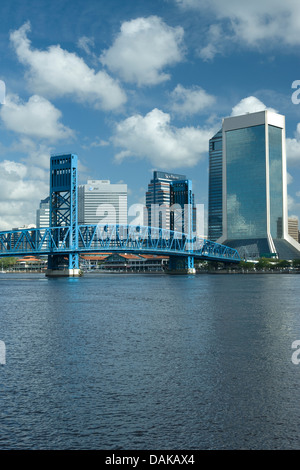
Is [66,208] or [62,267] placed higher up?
[66,208]

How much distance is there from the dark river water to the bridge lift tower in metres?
112

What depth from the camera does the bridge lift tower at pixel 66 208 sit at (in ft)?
488

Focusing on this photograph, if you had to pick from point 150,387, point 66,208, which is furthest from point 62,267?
point 150,387

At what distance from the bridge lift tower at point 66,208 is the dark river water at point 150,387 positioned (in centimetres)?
11152

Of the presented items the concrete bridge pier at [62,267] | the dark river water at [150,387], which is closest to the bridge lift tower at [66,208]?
the concrete bridge pier at [62,267]

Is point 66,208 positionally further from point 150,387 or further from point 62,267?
point 150,387

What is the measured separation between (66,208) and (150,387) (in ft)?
448

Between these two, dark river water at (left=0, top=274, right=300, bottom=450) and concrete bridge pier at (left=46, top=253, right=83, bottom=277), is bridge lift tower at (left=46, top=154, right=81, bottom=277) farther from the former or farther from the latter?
dark river water at (left=0, top=274, right=300, bottom=450)

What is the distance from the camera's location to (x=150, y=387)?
65.1 feet

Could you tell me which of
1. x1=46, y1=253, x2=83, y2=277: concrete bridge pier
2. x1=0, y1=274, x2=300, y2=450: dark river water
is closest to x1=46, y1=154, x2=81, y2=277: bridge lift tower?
x1=46, y1=253, x2=83, y2=277: concrete bridge pier

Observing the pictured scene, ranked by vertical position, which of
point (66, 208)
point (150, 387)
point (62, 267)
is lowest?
point (150, 387)

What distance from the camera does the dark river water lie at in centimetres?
1489

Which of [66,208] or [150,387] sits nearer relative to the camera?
[150,387]

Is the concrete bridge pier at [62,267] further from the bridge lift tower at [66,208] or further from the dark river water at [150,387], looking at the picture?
the dark river water at [150,387]
